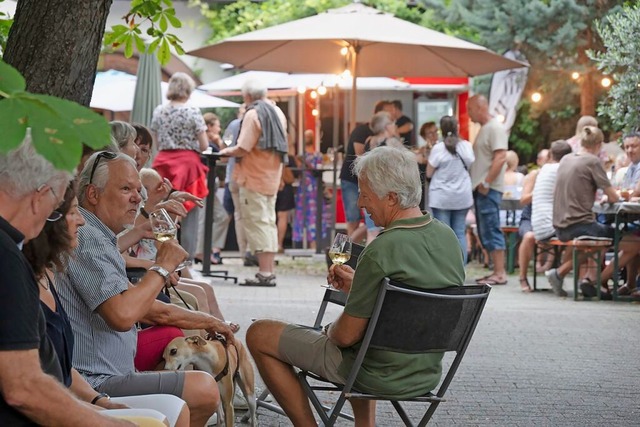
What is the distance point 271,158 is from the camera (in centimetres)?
1343

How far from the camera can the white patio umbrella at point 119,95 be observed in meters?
19.1

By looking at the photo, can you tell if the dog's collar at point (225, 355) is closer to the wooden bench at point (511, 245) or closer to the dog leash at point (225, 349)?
the dog leash at point (225, 349)

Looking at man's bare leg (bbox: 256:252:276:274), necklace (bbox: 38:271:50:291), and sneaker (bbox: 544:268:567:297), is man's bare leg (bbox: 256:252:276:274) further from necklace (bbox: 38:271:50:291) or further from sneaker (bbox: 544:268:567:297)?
necklace (bbox: 38:271:50:291)

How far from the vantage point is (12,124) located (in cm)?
225

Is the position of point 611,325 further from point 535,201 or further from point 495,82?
point 495,82

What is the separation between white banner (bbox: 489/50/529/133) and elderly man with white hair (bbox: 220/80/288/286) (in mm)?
11205

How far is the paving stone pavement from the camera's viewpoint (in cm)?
708

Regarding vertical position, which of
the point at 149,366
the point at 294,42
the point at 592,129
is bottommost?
the point at 149,366

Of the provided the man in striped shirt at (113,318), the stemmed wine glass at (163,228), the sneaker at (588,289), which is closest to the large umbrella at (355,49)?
the sneaker at (588,289)

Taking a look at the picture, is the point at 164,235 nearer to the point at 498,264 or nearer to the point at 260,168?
the point at 260,168

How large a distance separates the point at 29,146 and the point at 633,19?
564 inches

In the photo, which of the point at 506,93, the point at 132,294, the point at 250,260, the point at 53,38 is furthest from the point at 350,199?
the point at 506,93

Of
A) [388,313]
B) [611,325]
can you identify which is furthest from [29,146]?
[611,325]

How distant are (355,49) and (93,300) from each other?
11482 millimetres
